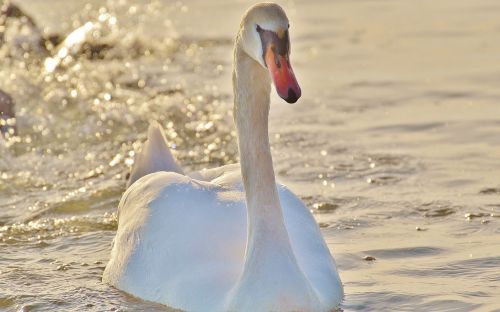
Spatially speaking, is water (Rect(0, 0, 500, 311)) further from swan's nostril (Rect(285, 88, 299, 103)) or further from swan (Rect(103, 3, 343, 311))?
swan's nostril (Rect(285, 88, 299, 103))

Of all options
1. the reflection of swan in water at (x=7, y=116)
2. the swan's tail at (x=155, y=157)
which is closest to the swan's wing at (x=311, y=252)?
the swan's tail at (x=155, y=157)

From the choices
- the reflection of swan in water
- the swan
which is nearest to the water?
the reflection of swan in water

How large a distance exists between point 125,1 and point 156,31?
162cm

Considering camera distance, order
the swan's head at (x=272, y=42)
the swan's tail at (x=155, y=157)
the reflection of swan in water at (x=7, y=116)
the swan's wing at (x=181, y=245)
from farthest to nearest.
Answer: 1. the reflection of swan in water at (x=7, y=116)
2. the swan's tail at (x=155, y=157)
3. the swan's wing at (x=181, y=245)
4. the swan's head at (x=272, y=42)

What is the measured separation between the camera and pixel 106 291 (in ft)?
20.5

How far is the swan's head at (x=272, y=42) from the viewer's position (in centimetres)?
484

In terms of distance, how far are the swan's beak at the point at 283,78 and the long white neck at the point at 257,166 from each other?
0.42 metres

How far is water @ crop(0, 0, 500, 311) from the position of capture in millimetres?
6562

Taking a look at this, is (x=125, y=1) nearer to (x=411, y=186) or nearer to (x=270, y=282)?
(x=411, y=186)

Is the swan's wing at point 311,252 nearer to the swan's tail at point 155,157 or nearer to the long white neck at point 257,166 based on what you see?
the long white neck at point 257,166

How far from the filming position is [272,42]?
5055 millimetres

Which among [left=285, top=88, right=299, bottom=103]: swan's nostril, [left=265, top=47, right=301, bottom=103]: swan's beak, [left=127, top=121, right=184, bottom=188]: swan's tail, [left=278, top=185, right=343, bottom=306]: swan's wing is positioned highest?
[left=265, top=47, right=301, bottom=103]: swan's beak

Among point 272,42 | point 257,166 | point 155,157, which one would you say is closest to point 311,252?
point 257,166

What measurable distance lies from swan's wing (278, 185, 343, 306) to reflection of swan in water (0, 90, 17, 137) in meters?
3.67
